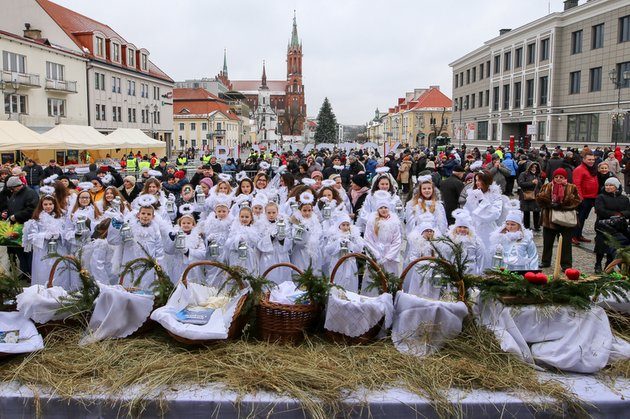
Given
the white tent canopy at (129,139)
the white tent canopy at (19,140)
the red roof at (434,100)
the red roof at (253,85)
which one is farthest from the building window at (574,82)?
the red roof at (253,85)

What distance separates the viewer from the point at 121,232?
6664 millimetres

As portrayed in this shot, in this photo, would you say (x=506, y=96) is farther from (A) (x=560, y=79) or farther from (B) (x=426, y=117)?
(B) (x=426, y=117)

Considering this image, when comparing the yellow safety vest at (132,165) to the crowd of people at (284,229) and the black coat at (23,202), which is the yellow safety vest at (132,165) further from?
the black coat at (23,202)

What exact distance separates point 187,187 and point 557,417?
805 cm

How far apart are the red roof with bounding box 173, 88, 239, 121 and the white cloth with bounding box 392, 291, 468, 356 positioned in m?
86.6

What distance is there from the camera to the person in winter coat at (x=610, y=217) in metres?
8.98

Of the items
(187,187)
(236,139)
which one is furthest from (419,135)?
(187,187)

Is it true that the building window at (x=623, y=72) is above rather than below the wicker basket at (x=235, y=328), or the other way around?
above

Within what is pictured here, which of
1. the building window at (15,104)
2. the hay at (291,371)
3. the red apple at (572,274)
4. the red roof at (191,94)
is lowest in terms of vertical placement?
the hay at (291,371)

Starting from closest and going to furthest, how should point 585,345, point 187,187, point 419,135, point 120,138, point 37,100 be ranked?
point 585,345 → point 187,187 → point 120,138 → point 37,100 → point 419,135

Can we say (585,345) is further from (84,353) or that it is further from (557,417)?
(84,353)

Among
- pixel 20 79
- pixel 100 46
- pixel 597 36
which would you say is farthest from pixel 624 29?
pixel 100 46

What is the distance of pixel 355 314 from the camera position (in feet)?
14.7

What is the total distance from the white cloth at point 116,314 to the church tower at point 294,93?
158664 millimetres
